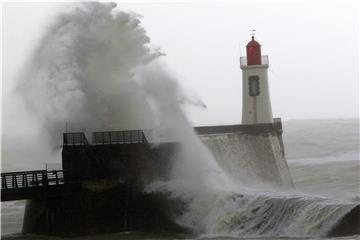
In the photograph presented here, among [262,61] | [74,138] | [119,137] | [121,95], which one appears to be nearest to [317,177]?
[262,61]

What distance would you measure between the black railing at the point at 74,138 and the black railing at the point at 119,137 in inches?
21.8

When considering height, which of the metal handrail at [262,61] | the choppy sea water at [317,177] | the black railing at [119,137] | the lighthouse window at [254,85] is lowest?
the choppy sea water at [317,177]

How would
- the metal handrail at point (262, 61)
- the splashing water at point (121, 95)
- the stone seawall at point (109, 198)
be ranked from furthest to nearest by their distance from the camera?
the metal handrail at point (262, 61), the stone seawall at point (109, 198), the splashing water at point (121, 95)

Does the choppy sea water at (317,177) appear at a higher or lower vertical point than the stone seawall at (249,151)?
lower

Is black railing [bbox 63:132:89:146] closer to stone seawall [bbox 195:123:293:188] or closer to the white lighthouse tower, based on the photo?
stone seawall [bbox 195:123:293:188]

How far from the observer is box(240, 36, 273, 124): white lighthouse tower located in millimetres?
26156

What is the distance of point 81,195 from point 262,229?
453 centimetres

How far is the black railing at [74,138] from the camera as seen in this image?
19016mm

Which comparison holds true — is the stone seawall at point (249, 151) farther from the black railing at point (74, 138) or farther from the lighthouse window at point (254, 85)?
the black railing at point (74, 138)

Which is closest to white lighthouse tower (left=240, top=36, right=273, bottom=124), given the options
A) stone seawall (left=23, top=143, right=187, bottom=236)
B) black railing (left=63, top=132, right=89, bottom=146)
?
stone seawall (left=23, top=143, right=187, bottom=236)

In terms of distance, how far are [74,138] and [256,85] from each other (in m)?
8.81

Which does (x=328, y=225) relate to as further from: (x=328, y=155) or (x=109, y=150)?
(x=328, y=155)

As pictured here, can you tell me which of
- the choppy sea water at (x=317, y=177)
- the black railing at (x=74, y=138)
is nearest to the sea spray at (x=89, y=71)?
the black railing at (x=74, y=138)

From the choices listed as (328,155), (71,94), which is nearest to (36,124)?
(71,94)
